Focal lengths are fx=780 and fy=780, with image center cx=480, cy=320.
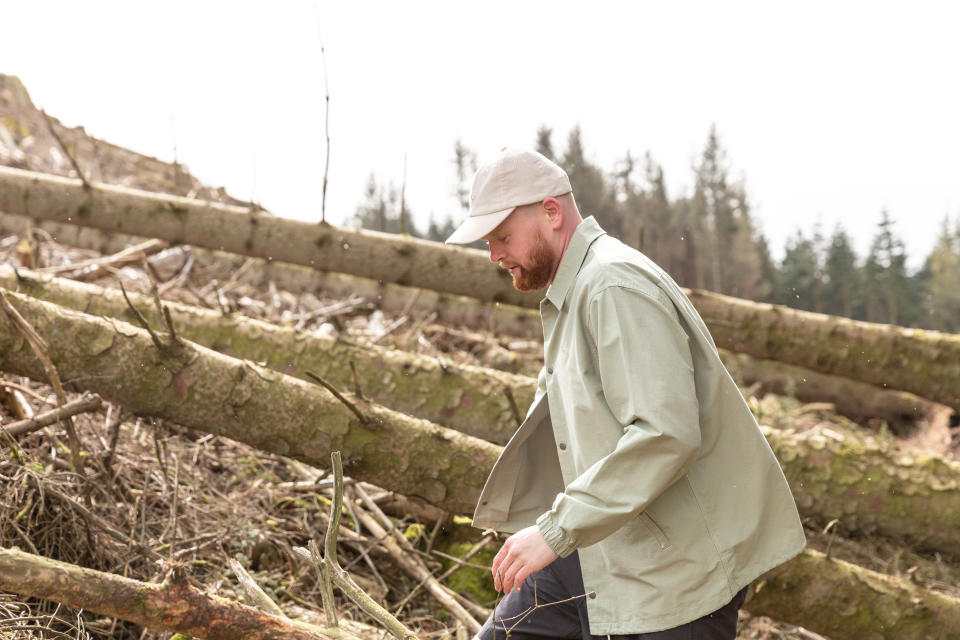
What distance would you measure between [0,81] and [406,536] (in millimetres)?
16526

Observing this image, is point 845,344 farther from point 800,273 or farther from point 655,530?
point 800,273

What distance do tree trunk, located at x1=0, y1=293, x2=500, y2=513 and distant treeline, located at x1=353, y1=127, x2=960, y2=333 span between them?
27.3 m

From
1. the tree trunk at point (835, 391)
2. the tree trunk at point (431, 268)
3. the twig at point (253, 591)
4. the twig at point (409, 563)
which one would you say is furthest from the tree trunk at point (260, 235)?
the twig at point (253, 591)

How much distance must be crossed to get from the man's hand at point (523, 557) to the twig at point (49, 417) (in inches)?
95.2

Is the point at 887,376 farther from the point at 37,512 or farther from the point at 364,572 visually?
the point at 37,512

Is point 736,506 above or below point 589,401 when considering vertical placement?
below

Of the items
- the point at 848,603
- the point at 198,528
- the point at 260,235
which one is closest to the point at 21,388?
the point at 198,528

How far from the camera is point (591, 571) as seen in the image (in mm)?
2082

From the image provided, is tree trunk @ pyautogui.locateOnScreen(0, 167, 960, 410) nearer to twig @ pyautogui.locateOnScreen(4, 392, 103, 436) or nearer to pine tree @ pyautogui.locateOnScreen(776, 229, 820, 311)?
twig @ pyautogui.locateOnScreen(4, 392, 103, 436)

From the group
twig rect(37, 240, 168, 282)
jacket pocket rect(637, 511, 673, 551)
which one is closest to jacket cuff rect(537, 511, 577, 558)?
jacket pocket rect(637, 511, 673, 551)

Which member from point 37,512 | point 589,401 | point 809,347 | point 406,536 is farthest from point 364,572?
Answer: point 809,347

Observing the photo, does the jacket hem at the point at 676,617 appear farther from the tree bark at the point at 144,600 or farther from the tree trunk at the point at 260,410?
the tree trunk at the point at 260,410

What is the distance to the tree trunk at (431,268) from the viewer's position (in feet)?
19.6

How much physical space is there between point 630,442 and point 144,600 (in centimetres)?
158
